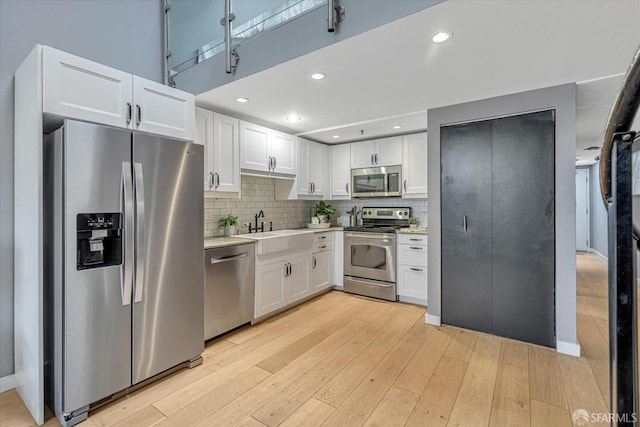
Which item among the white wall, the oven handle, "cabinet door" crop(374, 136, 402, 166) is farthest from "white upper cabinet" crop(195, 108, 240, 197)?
the white wall

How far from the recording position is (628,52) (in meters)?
2.04

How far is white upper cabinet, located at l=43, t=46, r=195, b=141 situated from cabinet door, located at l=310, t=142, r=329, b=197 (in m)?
2.22

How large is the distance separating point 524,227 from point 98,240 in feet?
10.9

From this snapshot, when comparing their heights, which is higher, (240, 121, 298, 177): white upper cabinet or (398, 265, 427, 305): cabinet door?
(240, 121, 298, 177): white upper cabinet

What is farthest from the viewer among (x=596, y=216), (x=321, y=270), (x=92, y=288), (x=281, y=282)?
(x=596, y=216)

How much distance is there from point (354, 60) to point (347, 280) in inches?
118

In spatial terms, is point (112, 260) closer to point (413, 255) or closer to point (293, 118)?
point (293, 118)

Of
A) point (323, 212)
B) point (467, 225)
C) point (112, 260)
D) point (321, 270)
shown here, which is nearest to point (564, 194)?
point (467, 225)

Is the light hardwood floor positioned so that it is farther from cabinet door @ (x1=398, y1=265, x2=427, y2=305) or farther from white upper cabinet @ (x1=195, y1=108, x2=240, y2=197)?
white upper cabinet @ (x1=195, y1=108, x2=240, y2=197)

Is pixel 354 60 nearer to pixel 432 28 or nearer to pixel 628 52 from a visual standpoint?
pixel 432 28

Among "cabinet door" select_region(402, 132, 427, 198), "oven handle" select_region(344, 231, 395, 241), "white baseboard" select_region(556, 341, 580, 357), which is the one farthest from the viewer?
"cabinet door" select_region(402, 132, 427, 198)

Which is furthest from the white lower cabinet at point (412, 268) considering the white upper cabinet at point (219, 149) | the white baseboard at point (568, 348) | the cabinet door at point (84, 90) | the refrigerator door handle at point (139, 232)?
the cabinet door at point (84, 90)

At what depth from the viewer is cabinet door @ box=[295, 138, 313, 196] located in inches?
172

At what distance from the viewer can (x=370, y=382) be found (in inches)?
86.0
